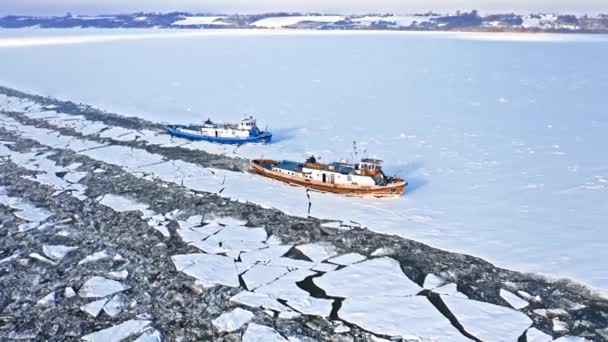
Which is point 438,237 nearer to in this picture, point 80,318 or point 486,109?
point 80,318

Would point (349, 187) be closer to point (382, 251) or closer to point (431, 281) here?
point (382, 251)

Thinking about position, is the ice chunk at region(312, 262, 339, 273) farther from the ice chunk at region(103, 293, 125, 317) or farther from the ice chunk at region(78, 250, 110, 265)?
the ice chunk at region(78, 250, 110, 265)

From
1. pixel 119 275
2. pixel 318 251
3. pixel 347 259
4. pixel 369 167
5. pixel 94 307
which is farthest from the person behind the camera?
Answer: pixel 369 167

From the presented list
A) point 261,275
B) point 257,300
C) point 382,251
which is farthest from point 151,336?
point 382,251

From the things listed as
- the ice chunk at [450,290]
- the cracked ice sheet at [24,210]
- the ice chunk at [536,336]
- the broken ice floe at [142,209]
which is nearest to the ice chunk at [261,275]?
the broken ice floe at [142,209]

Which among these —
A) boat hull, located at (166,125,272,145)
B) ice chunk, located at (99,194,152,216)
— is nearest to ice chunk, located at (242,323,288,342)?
ice chunk, located at (99,194,152,216)

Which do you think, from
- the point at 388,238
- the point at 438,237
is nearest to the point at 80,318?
the point at 388,238
